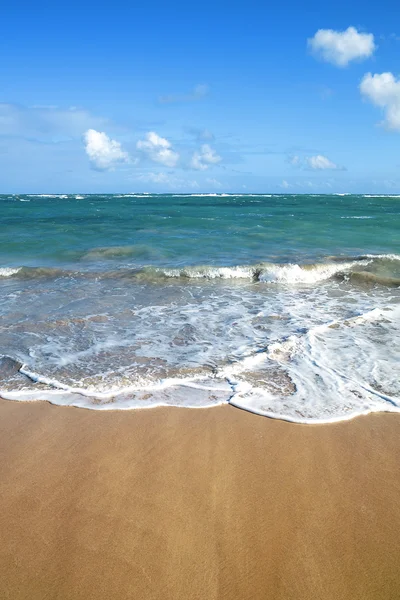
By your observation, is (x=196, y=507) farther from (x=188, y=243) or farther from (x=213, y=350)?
(x=188, y=243)

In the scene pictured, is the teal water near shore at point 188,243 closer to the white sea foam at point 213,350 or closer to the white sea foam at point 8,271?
the white sea foam at point 8,271

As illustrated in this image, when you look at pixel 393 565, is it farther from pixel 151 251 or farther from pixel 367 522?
pixel 151 251

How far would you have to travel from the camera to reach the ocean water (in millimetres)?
4168

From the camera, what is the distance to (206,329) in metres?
6.17

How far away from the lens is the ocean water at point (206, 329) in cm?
417

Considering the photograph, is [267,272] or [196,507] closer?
[196,507]

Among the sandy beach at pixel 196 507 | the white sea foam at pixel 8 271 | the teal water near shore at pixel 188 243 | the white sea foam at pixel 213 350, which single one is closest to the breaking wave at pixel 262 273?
the white sea foam at pixel 8 271

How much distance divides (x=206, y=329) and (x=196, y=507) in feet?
12.0

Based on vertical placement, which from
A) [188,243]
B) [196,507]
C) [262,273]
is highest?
[188,243]

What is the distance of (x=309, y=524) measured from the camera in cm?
249

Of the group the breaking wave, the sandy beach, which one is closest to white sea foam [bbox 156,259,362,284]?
the breaking wave

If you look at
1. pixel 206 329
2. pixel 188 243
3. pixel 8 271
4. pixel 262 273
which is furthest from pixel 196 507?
pixel 188 243

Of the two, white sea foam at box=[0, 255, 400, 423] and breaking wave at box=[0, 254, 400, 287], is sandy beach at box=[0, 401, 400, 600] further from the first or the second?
breaking wave at box=[0, 254, 400, 287]

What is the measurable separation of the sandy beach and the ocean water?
1.39 feet
